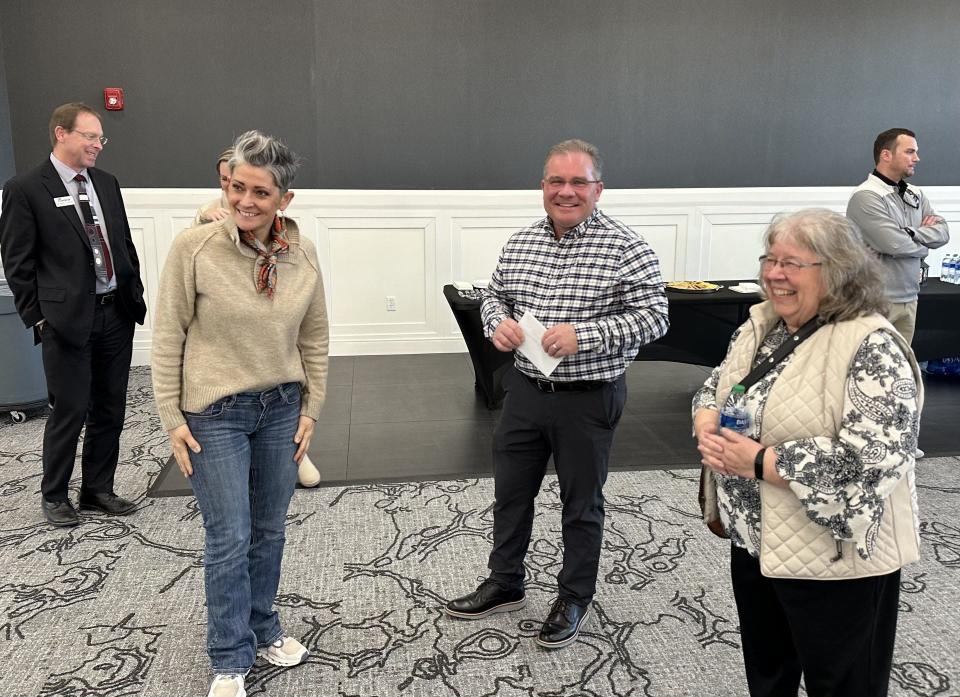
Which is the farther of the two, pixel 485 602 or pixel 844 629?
pixel 485 602

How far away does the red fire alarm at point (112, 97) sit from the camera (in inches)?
245

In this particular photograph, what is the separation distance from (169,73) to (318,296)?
4927 mm

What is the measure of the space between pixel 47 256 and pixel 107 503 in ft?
3.85

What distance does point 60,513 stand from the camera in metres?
3.59

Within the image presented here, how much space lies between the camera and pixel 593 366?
8.30 ft

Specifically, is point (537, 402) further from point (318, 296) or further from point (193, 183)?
point (193, 183)

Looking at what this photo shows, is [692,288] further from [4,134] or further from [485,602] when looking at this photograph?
[4,134]

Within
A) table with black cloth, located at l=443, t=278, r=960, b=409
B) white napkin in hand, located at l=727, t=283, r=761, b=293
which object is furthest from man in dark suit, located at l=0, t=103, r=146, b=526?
white napkin in hand, located at l=727, t=283, r=761, b=293

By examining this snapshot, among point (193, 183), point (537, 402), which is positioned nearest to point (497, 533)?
point (537, 402)

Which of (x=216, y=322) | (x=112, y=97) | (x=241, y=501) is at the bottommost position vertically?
(x=241, y=501)

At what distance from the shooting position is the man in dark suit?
3.45 meters

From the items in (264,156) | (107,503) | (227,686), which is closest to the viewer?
(264,156)

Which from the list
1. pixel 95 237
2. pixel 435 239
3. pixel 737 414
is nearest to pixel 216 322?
pixel 737 414

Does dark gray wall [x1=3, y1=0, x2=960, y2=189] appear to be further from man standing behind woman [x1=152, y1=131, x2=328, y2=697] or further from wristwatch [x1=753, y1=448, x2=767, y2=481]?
wristwatch [x1=753, y1=448, x2=767, y2=481]
